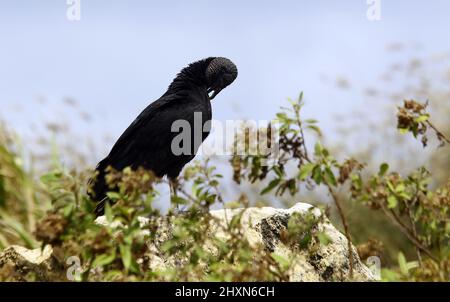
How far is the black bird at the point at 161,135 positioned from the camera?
608 cm

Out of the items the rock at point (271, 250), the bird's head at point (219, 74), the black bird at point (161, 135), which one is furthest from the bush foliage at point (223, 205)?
the bird's head at point (219, 74)

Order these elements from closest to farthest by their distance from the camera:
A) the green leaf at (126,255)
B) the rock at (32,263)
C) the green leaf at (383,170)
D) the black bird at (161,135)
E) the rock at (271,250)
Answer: the green leaf at (126,255) < the green leaf at (383,170) < the rock at (32,263) < the rock at (271,250) < the black bird at (161,135)

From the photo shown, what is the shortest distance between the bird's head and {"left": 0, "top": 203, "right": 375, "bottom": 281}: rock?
6.72 feet

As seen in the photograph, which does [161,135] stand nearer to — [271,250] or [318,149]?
[271,250]

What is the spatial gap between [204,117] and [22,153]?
3104 mm

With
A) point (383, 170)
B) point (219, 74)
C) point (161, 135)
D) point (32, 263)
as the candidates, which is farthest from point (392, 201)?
point (219, 74)

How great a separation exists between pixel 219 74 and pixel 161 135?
1.16 m

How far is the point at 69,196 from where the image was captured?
3.45m

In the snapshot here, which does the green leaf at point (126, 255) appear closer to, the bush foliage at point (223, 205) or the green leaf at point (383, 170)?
the bush foliage at point (223, 205)

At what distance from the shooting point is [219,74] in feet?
23.3

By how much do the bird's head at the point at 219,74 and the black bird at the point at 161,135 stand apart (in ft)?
0.57

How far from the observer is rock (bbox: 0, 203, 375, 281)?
15.0 feet

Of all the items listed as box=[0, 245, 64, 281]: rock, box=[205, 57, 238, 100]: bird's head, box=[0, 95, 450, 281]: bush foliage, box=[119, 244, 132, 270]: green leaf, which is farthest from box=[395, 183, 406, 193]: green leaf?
box=[205, 57, 238, 100]: bird's head

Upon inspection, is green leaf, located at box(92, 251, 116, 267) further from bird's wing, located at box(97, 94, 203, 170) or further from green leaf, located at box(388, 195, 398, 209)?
bird's wing, located at box(97, 94, 203, 170)
